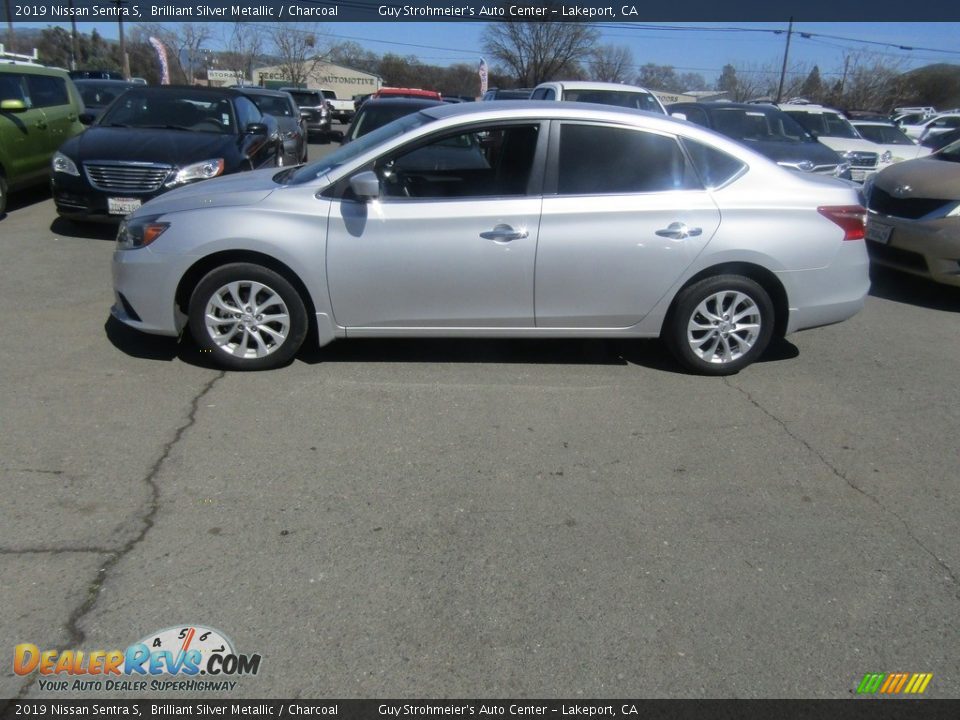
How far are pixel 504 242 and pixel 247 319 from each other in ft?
5.59

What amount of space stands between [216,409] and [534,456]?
73.8 inches

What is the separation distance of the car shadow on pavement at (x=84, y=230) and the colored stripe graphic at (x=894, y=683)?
869cm

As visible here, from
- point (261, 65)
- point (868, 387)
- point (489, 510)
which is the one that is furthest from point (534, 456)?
point (261, 65)

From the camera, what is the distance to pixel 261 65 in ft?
177

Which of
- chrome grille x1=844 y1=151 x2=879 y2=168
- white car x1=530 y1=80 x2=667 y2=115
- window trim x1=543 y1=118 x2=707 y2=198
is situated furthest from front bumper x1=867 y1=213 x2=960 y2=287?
chrome grille x1=844 y1=151 x2=879 y2=168

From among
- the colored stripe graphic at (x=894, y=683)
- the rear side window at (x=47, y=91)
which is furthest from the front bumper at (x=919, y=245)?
the rear side window at (x=47, y=91)

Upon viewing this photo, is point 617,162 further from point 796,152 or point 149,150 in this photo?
point 796,152

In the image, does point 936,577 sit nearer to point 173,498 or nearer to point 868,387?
point 868,387

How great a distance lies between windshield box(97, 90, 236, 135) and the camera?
980 cm

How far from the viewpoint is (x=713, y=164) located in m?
5.52

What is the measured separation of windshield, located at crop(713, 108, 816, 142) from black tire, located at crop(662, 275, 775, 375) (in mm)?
7321

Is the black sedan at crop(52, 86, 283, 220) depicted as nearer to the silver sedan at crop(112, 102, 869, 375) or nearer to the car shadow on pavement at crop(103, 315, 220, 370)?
the car shadow on pavement at crop(103, 315, 220, 370)

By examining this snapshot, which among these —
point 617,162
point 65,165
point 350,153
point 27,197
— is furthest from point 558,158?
point 27,197

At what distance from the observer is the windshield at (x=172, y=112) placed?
980 centimetres
